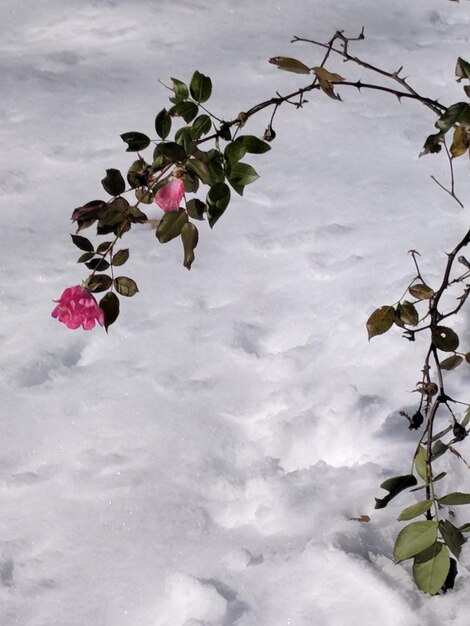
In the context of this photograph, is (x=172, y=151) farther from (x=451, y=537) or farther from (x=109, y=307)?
(x=451, y=537)

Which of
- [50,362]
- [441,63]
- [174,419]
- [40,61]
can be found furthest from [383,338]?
[40,61]

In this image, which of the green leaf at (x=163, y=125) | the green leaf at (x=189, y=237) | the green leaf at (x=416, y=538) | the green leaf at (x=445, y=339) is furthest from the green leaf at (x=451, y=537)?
the green leaf at (x=163, y=125)

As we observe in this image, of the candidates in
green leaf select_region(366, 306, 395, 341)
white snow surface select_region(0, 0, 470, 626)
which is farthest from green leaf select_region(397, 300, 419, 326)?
white snow surface select_region(0, 0, 470, 626)

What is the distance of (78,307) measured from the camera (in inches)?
35.2

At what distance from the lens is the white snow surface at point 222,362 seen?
3.73ft

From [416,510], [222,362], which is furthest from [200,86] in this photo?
[222,362]

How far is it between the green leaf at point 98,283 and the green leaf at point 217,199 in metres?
0.13

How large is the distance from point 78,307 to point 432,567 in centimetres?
44

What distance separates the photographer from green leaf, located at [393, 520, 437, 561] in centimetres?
88

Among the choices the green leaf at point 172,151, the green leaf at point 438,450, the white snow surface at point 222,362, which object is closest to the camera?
the green leaf at point 172,151

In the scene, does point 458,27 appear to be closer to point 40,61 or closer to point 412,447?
point 40,61

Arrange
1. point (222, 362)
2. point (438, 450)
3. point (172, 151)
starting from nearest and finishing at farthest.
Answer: point (172, 151) < point (438, 450) < point (222, 362)

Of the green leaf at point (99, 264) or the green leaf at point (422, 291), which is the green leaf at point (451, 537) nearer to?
the green leaf at point (422, 291)

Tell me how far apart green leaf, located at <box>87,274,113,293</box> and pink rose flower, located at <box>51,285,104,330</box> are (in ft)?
0.03
